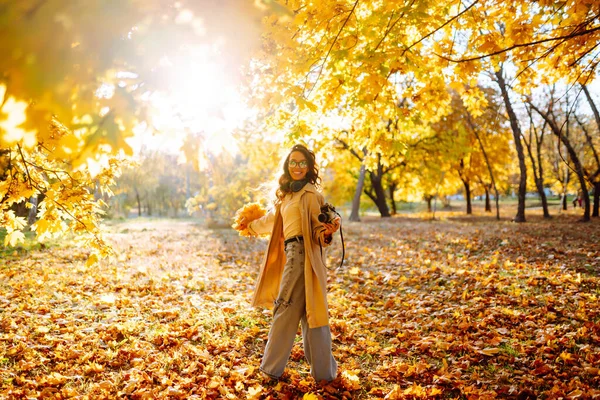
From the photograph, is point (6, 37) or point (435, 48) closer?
point (6, 37)

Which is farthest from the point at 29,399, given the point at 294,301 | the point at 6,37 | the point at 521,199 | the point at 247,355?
the point at 521,199

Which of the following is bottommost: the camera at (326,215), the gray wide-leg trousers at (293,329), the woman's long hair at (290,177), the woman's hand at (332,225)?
the gray wide-leg trousers at (293,329)

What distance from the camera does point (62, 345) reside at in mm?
4215

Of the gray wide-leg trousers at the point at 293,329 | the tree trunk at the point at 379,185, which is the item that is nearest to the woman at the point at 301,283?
the gray wide-leg trousers at the point at 293,329

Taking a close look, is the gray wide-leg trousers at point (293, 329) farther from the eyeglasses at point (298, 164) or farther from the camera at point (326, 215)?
the eyeglasses at point (298, 164)

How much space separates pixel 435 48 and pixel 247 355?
4748 millimetres

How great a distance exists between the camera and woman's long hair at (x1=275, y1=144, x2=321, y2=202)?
3881mm

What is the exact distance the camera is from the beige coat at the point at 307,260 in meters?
3.47

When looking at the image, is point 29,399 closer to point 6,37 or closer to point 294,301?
point 294,301

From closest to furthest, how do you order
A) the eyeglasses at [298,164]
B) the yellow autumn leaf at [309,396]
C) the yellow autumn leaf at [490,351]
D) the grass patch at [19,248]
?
the yellow autumn leaf at [309,396] → the eyeglasses at [298,164] → the yellow autumn leaf at [490,351] → the grass patch at [19,248]

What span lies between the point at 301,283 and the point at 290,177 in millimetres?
1097

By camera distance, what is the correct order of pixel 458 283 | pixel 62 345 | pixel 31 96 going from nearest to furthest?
pixel 31 96
pixel 62 345
pixel 458 283

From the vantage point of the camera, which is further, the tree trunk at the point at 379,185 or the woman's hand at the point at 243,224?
the tree trunk at the point at 379,185

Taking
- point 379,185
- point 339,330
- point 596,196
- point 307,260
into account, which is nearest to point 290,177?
point 307,260
